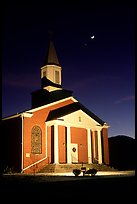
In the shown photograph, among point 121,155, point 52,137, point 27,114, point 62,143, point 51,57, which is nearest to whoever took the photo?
point 27,114

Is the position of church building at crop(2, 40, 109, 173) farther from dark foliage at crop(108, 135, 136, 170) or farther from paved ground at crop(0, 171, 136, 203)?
paved ground at crop(0, 171, 136, 203)

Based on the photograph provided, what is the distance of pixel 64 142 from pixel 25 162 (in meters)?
4.86

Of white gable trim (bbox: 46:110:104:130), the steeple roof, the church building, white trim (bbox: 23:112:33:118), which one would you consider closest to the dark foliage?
the church building

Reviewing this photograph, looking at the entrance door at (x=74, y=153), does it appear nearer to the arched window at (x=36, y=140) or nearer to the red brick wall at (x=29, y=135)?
the red brick wall at (x=29, y=135)

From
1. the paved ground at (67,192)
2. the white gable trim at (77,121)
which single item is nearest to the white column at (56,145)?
the white gable trim at (77,121)

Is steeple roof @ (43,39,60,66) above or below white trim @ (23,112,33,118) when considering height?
above

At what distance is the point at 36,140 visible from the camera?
2769cm

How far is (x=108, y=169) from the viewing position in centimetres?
2950

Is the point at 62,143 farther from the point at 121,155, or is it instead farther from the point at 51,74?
the point at 121,155

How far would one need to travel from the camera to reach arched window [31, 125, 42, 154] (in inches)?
1075

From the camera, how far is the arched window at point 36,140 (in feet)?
89.6

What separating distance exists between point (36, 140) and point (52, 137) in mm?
1775

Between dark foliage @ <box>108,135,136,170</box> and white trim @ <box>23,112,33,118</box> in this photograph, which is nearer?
white trim @ <box>23,112,33,118</box>

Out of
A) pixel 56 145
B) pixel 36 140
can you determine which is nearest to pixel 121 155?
pixel 56 145
